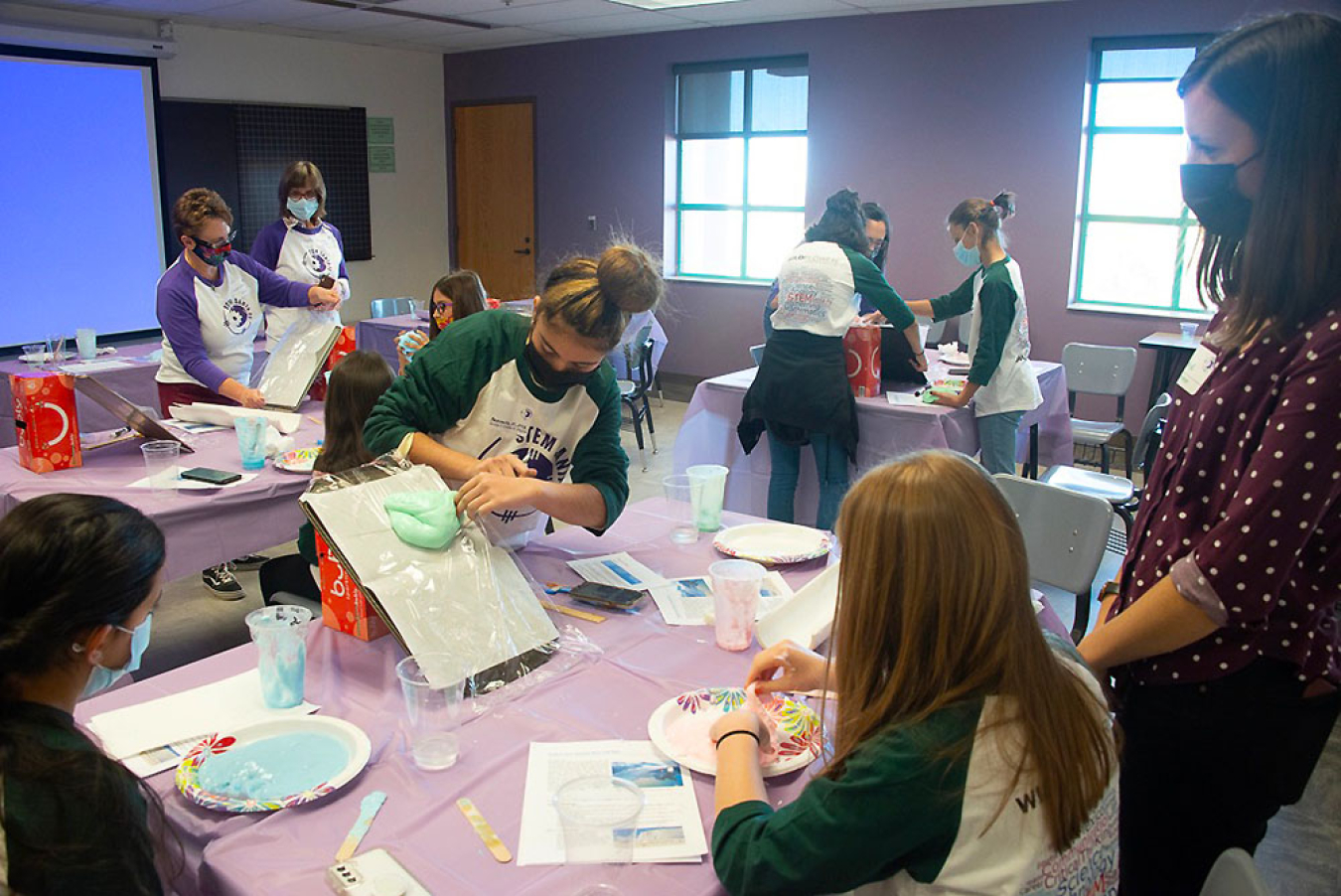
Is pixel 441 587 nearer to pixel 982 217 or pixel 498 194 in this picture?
pixel 982 217

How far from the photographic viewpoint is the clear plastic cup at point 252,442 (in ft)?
9.01

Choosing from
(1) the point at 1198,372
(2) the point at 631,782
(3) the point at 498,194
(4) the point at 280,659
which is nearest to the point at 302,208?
(4) the point at 280,659

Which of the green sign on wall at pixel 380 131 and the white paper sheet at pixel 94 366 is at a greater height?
the green sign on wall at pixel 380 131

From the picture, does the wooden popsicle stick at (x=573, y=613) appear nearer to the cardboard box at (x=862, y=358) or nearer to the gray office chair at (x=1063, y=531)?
the gray office chair at (x=1063, y=531)

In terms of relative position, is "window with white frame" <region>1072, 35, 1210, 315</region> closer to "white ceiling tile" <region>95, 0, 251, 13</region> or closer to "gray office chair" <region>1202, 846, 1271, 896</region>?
"gray office chair" <region>1202, 846, 1271, 896</region>

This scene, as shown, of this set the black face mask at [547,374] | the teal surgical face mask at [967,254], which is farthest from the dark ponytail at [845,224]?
the black face mask at [547,374]

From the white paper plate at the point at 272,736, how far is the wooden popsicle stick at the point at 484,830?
0.16 metres

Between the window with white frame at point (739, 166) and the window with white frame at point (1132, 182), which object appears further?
the window with white frame at point (739, 166)

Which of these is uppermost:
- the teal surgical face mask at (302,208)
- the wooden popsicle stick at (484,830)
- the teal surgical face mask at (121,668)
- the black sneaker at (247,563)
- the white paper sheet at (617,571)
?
the teal surgical face mask at (302,208)

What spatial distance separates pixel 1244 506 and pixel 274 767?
1.28 m

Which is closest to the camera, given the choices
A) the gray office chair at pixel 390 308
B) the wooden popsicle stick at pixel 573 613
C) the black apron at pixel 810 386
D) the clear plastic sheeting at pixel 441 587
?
the clear plastic sheeting at pixel 441 587

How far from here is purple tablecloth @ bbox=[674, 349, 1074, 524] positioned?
3.62 meters

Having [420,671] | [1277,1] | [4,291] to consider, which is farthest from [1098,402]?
[4,291]

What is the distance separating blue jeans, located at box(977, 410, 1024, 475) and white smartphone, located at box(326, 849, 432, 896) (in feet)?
10.1
